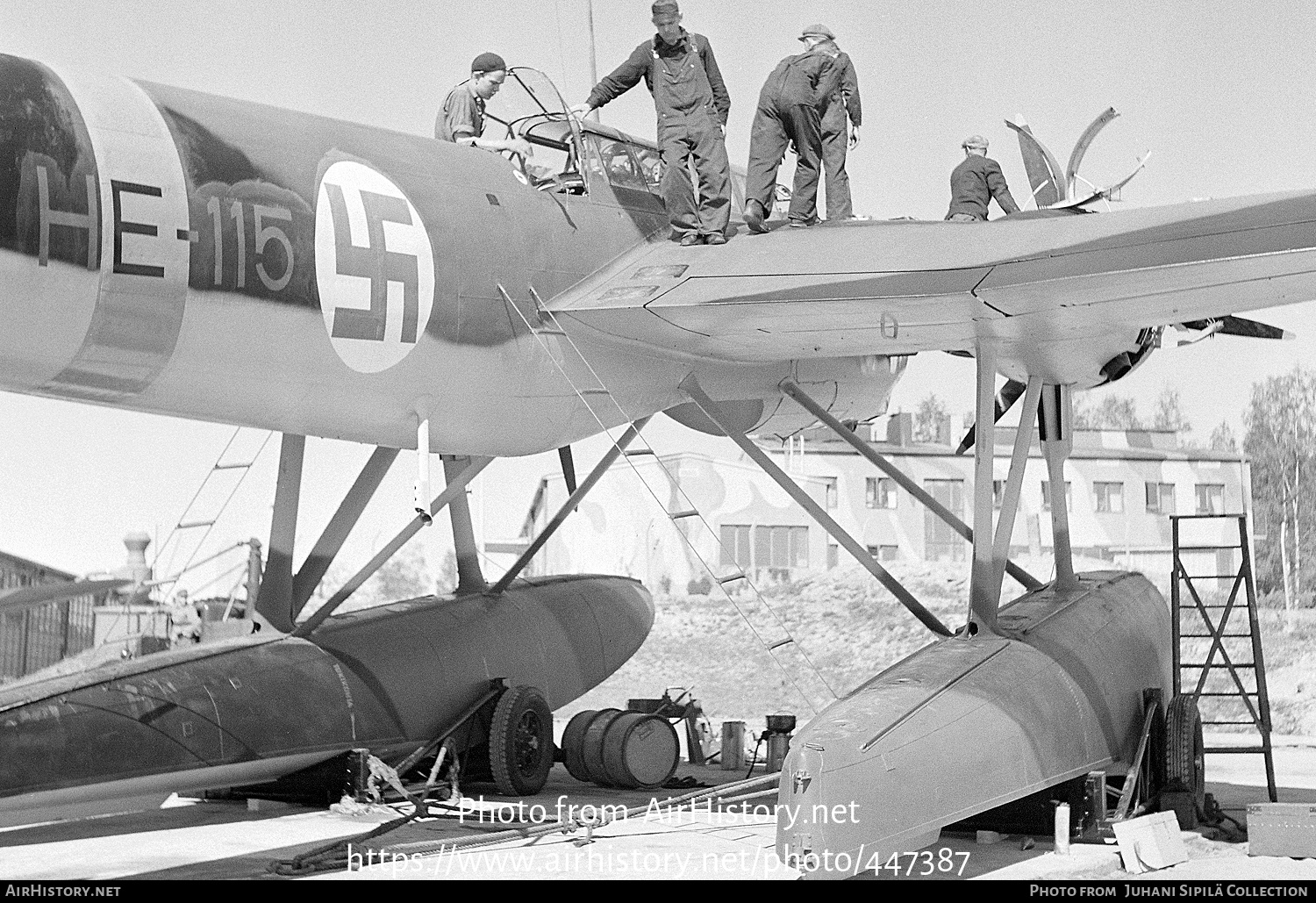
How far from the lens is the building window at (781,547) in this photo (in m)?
51.5

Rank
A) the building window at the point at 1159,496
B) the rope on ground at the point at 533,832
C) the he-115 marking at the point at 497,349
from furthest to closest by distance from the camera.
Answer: the building window at the point at 1159,496 → the rope on ground at the point at 533,832 → the he-115 marking at the point at 497,349

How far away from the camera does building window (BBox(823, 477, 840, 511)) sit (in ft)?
172

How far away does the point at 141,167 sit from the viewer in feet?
26.5

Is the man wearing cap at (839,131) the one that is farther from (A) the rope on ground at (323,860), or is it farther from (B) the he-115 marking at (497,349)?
(A) the rope on ground at (323,860)

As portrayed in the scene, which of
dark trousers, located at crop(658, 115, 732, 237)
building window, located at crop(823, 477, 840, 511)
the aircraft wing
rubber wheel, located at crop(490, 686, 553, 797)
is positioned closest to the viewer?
the aircraft wing

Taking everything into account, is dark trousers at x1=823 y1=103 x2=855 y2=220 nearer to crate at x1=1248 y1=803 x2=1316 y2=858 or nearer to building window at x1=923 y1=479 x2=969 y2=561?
crate at x1=1248 y1=803 x2=1316 y2=858

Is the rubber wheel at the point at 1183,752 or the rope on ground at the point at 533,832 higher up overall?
the rubber wheel at the point at 1183,752

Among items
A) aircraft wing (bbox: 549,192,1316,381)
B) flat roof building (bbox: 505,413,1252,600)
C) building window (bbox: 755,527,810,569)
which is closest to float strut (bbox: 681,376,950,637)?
aircraft wing (bbox: 549,192,1316,381)

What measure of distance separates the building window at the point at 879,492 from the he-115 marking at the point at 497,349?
4110cm

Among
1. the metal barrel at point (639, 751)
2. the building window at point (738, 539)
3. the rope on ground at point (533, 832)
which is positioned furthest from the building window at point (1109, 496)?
the rope on ground at point (533, 832)

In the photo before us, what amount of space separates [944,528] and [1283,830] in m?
48.5

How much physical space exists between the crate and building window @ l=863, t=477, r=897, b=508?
44.3m

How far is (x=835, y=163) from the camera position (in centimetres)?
1147
